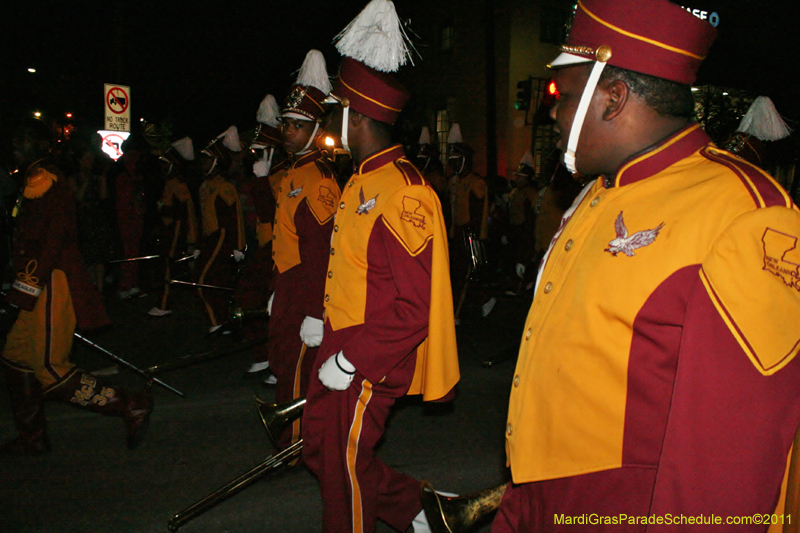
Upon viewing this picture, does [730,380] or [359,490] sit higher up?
[730,380]

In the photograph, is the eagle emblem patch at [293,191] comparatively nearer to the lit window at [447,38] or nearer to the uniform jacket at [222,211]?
the uniform jacket at [222,211]

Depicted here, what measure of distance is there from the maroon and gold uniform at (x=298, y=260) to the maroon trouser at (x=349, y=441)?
0.79m

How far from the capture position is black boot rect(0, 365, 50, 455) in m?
4.06

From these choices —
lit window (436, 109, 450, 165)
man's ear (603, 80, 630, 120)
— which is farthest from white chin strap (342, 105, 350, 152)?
lit window (436, 109, 450, 165)

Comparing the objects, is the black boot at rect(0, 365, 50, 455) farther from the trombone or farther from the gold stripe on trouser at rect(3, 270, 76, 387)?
the trombone

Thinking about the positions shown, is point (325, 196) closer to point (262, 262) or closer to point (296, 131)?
point (296, 131)

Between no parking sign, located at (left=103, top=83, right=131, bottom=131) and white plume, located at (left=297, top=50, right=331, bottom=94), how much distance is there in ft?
38.3

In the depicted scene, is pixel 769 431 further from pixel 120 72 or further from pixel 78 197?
pixel 120 72

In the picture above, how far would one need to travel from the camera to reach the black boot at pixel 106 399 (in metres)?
4.09

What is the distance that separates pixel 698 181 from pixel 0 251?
237 inches

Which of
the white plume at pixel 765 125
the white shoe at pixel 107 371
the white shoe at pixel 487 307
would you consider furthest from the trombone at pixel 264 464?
the white shoe at pixel 487 307

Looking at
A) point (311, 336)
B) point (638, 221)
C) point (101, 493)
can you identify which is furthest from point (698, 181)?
point (101, 493)

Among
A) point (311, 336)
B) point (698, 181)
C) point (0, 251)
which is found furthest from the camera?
point (0, 251)

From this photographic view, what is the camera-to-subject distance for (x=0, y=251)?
550 centimetres
